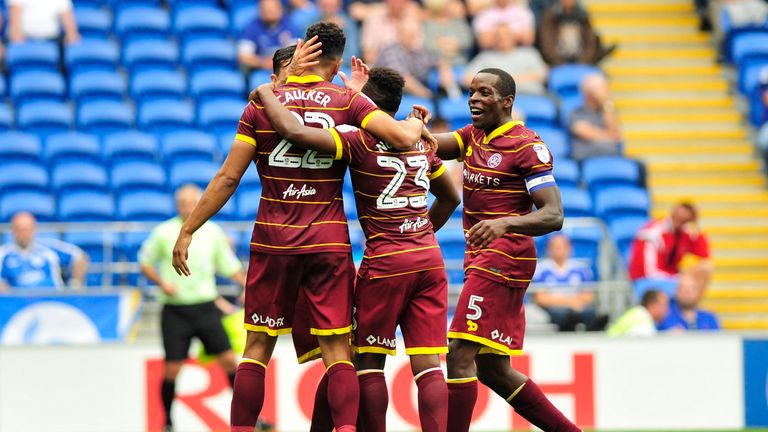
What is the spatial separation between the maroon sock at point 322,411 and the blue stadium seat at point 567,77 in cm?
943

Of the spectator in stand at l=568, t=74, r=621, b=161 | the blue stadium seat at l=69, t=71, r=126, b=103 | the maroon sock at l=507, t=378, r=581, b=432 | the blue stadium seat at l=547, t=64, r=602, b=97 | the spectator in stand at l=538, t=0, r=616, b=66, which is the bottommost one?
the maroon sock at l=507, t=378, r=581, b=432

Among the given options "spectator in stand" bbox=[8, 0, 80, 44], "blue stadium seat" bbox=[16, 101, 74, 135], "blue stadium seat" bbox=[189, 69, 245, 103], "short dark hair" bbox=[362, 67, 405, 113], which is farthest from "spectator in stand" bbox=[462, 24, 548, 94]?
"short dark hair" bbox=[362, 67, 405, 113]

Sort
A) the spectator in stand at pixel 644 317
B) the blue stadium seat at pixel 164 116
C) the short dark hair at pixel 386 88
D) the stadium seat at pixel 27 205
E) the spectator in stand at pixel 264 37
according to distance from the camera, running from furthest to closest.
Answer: the spectator in stand at pixel 264 37 → the blue stadium seat at pixel 164 116 → the stadium seat at pixel 27 205 → the spectator in stand at pixel 644 317 → the short dark hair at pixel 386 88

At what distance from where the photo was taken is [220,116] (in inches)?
616

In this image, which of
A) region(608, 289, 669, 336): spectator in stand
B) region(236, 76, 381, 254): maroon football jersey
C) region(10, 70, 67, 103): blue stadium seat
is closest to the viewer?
region(236, 76, 381, 254): maroon football jersey

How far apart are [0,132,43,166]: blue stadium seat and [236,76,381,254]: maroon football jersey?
7.77m

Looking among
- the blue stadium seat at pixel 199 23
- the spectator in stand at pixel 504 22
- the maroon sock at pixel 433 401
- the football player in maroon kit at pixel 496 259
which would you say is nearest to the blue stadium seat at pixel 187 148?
the blue stadium seat at pixel 199 23

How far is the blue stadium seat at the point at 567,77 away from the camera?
16.9 metres

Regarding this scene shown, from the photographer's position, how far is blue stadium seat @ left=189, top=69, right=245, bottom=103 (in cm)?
1602

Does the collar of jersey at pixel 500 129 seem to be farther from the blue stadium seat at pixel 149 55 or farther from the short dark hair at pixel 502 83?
the blue stadium seat at pixel 149 55

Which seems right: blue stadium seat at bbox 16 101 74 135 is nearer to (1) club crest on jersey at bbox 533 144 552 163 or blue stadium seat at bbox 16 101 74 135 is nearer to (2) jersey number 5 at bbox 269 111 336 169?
(2) jersey number 5 at bbox 269 111 336 169

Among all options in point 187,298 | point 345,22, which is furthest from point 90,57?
point 187,298

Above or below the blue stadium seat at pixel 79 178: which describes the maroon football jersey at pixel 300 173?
below

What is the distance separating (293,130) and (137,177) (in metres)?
7.40
